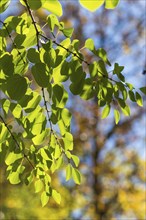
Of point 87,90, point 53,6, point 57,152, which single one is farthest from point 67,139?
point 53,6

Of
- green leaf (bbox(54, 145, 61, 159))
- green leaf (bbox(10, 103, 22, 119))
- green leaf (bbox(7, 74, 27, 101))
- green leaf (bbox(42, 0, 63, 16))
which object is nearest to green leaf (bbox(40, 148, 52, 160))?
green leaf (bbox(54, 145, 61, 159))

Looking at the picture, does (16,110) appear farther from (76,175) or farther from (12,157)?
(76,175)

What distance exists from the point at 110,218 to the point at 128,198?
485 mm

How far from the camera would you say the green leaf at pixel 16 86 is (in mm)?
980

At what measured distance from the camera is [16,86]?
0.99m

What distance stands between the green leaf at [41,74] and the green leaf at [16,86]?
34mm

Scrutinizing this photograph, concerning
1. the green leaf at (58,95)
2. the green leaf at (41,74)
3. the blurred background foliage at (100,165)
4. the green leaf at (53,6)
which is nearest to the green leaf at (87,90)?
the green leaf at (58,95)

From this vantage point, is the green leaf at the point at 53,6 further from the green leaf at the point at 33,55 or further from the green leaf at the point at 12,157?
the green leaf at the point at 12,157

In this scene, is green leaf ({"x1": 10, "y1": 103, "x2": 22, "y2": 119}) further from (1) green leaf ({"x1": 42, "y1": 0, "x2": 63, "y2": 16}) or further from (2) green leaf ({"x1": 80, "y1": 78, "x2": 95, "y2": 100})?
(1) green leaf ({"x1": 42, "y1": 0, "x2": 63, "y2": 16})

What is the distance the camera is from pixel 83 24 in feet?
24.6

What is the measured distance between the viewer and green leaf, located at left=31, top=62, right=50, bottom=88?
0.99 meters

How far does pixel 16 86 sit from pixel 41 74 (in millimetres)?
70

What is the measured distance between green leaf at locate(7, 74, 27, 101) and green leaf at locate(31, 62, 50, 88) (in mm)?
34

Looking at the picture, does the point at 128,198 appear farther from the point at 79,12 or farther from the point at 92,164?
the point at 79,12
